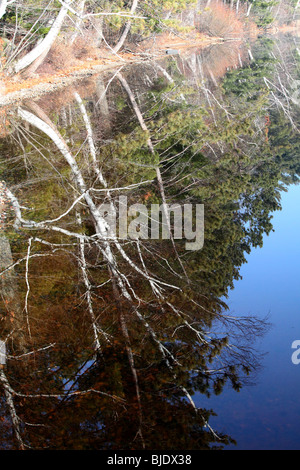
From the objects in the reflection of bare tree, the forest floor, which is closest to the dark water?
the reflection of bare tree

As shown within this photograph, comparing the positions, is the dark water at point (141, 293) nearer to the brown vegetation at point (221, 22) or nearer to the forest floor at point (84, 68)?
the forest floor at point (84, 68)

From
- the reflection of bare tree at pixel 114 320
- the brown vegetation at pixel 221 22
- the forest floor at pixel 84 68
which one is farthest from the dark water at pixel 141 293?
the brown vegetation at pixel 221 22

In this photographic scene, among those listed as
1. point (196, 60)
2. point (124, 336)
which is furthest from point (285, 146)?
point (196, 60)

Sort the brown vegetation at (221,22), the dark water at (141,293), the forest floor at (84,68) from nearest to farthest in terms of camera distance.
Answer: the dark water at (141,293), the forest floor at (84,68), the brown vegetation at (221,22)

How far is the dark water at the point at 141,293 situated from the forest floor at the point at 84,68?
2.45 m

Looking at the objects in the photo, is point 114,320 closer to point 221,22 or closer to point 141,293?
point 141,293

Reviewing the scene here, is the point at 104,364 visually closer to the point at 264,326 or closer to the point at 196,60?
the point at 264,326

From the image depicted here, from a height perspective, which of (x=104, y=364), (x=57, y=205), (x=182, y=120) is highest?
(x=182, y=120)

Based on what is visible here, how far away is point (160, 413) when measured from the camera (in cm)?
440

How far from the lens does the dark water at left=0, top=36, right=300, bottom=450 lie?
4.41m

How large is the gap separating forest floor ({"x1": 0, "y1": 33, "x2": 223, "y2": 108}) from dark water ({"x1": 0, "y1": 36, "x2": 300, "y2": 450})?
96.6 inches

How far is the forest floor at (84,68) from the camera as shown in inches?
650

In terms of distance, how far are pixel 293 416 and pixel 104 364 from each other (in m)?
1.82

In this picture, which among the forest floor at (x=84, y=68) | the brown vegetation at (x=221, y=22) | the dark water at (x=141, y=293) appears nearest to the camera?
the dark water at (x=141, y=293)
